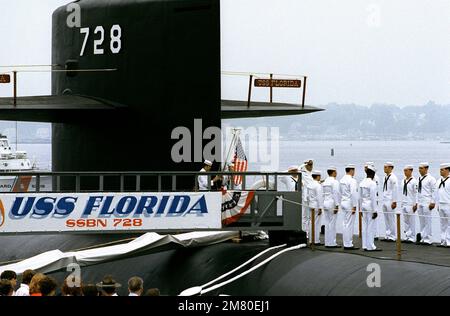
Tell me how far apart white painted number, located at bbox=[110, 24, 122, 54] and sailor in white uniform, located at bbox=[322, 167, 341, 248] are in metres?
3.61

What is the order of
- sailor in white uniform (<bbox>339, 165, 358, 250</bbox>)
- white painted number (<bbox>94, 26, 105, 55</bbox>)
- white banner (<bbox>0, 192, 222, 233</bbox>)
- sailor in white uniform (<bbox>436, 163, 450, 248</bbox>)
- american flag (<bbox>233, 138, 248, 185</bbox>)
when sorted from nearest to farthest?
1. white banner (<bbox>0, 192, 222, 233</bbox>)
2. sailor in white uniform (<bbox>339, 165, 358, 250</bbox>)
3. sailor in white uniform (<bbox>436, 163, 450, 248</bbox>)
4. white painted number (<bbox>94, 26, 105, 55</bbox>)
5. american flag (<bbox>233, 138, 248, 185</bbox>)

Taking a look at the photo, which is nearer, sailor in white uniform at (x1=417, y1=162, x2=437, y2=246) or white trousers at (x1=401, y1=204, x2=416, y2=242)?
sailor in white uniform at (x1=417, y1=162, x2=437, y2=246)

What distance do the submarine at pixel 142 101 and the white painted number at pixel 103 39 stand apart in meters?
0.01

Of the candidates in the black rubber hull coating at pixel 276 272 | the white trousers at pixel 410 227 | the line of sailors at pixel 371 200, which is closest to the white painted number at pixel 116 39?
the black rubber hull coating at pixel 276 272

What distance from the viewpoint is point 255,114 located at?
13664 millimetres

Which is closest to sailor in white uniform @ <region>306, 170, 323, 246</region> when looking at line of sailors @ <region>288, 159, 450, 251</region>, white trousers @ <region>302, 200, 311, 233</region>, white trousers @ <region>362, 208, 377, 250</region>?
line of sailors @ <region>288, 159, 450, 251</region>

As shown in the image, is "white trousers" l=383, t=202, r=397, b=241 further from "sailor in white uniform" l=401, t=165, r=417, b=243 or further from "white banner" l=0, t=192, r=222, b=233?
"white banner" l=0, t=192, r=222, b=233

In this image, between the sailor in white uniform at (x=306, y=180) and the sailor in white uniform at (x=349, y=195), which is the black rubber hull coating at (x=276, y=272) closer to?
the sailor in white uniform at (x=349, y=195)

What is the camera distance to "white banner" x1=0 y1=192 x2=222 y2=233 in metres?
11.0

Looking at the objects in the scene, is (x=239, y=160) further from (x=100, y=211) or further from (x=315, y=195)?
(x=100, y=211)

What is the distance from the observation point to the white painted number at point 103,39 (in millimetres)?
12328

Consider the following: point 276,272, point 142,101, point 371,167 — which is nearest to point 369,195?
point 371,167

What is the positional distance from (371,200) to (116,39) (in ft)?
14.3

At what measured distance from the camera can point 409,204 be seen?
1307 centimetres
